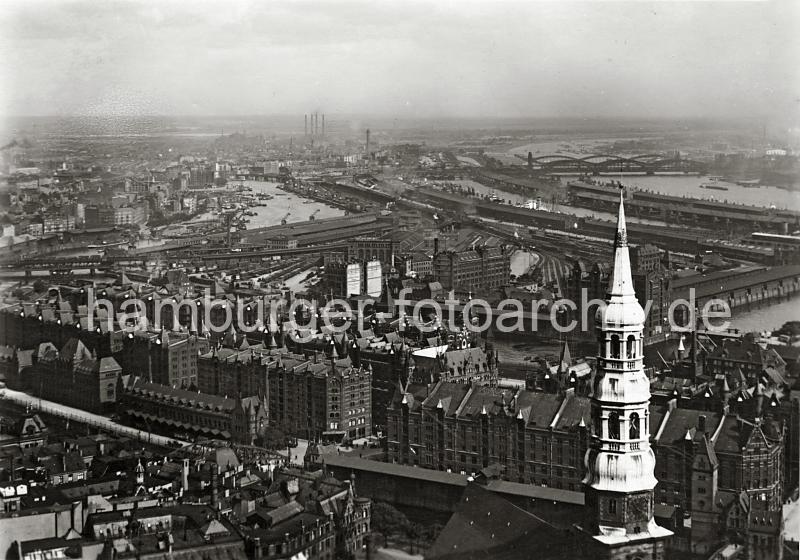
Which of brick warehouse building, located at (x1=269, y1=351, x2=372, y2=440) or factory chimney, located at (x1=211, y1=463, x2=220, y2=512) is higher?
factory chimney, located at (x1=211, y1=463, x2=220, y2=512)

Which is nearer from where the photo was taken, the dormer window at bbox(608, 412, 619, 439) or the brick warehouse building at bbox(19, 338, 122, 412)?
the dormer window at bbox(608, 412, 619, 439)

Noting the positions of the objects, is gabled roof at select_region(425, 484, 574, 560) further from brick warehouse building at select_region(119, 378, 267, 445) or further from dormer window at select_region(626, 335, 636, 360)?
brick warehouse building at select_region(119, 378, 267, 445)

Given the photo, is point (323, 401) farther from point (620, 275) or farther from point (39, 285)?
point (620, 275)

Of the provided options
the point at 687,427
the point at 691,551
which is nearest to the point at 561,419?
the point at 687,427

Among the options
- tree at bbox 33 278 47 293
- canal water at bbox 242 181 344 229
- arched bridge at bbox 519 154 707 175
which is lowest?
tree at bbox 33 278 47 293

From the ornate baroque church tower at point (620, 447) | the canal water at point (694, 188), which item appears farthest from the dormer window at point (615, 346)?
the canal water at point (694, 188)

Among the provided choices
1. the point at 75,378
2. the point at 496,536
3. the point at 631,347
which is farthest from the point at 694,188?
the point at 631,347

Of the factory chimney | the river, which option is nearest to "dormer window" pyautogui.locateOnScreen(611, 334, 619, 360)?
the factory chimney
